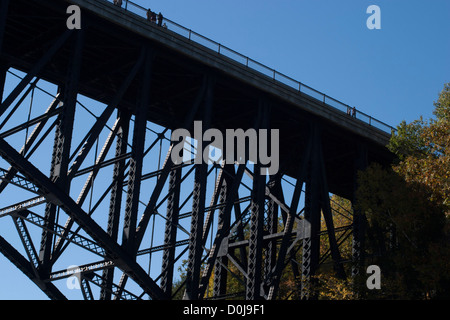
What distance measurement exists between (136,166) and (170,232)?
593 cm

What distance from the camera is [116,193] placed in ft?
124

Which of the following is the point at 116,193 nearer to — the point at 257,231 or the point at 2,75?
the point at 257,231

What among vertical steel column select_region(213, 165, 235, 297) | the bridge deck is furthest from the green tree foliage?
vertical steel column select_region(213, 165, 235, 297)

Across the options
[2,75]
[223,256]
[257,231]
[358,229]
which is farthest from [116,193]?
[358,229]

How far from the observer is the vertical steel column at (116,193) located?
3691 cm

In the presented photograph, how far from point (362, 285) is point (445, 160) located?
A: 21.4ft

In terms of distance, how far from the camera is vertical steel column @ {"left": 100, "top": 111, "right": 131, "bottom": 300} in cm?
3691

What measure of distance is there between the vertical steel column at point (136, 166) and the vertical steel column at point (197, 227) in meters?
2.89

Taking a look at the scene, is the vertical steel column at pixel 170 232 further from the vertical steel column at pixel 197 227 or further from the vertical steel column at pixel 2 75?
the vertical steel column at pixel 2 75

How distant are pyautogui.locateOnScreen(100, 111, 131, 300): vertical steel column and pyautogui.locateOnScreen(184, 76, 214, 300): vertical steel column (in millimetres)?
3691

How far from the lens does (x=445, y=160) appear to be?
36.6m

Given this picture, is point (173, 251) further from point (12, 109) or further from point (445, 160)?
point (445, 160)

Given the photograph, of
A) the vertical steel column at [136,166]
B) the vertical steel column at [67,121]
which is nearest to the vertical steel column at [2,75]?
the vertical steel column at [67,121]

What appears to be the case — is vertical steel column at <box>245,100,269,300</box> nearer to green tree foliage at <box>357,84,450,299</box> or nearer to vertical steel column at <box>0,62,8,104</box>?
green tree foliage at <box>357,84,450,299</box>
